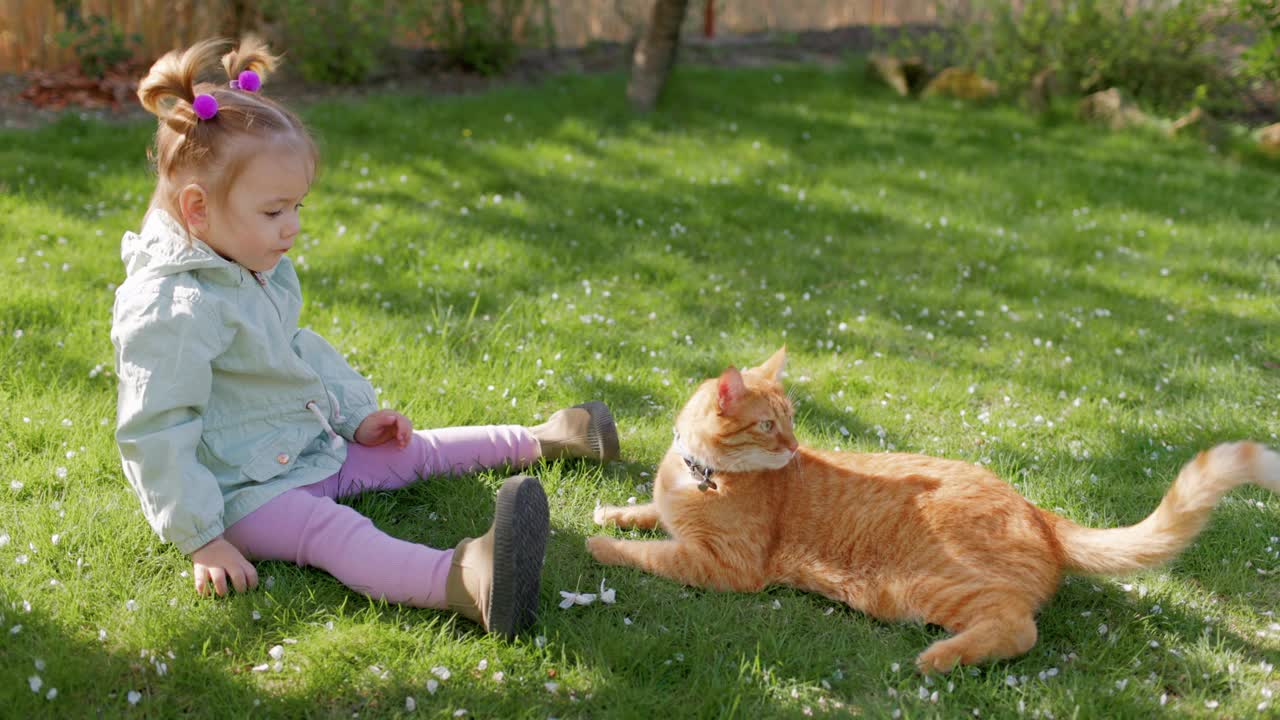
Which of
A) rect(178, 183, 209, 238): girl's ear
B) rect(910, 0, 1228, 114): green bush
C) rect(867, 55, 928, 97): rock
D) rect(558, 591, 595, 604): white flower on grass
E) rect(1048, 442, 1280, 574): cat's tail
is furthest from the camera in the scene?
rect(867, 55, 928, 97): rock

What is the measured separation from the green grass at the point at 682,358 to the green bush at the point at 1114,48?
3.67ft

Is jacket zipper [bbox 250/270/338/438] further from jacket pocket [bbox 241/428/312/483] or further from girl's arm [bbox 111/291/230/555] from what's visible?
girl's arm [bbox 111/291/230/555]

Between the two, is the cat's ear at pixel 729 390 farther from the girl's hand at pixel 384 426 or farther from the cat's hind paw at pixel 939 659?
the girl's hand at pixel 384 426

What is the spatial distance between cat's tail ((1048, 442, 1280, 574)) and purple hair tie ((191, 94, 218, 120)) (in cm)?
308

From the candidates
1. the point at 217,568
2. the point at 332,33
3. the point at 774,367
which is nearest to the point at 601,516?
the point at 774,367

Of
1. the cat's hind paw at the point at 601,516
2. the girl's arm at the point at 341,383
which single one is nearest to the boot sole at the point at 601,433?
the cat's hind paw at the point at 601,516

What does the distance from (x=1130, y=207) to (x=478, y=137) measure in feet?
19.0

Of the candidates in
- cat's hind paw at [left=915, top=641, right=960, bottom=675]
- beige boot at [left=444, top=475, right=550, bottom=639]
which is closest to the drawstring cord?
beige boot at [left=444, top=475, right=550, bottom=639]

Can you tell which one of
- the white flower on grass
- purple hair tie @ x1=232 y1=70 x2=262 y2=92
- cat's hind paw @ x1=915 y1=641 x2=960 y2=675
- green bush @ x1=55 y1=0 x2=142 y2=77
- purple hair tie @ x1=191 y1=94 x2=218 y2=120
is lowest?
cat's hind paw @ x1=915 y1=641 x2=960 y2=675

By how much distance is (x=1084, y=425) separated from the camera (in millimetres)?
4781

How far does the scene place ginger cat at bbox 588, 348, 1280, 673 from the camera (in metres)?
3.05

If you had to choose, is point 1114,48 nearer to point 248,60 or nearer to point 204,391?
point 248,60

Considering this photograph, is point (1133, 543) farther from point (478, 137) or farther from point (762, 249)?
point (478, 137)

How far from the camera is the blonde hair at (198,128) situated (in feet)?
10.1
